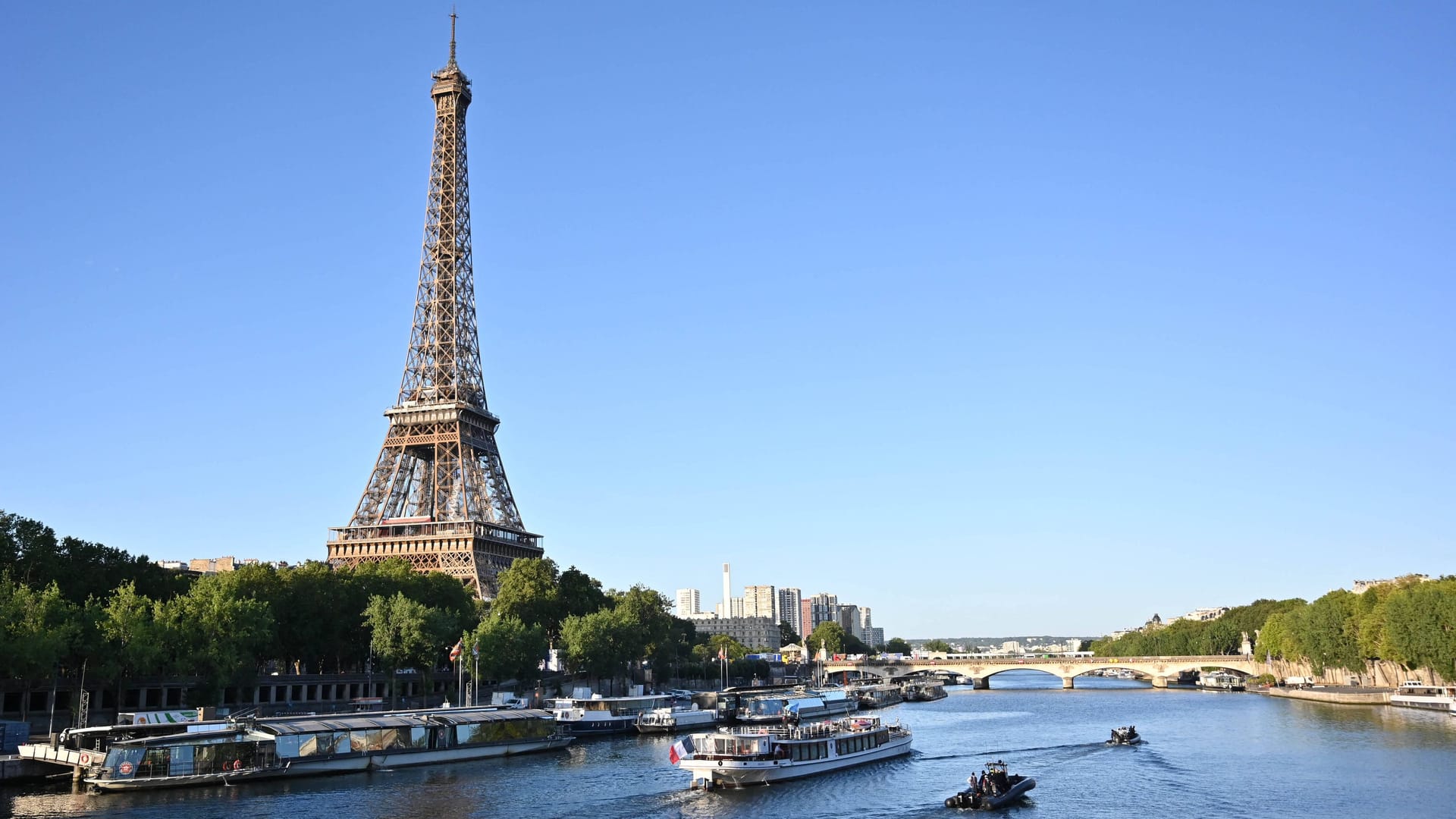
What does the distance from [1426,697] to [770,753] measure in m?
74.0

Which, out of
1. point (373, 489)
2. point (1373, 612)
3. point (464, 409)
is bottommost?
point (1373, 612)

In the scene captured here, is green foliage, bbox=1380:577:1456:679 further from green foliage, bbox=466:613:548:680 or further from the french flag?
green foliage, bbox=466:613:548:680

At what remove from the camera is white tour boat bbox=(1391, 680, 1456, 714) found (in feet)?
336

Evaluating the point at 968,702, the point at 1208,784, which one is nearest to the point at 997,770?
the point at 1208,784

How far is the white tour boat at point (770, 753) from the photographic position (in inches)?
2544

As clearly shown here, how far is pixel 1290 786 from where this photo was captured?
6244 cm

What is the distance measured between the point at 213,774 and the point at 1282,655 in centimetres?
14277

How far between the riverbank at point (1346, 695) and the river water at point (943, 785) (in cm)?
1793

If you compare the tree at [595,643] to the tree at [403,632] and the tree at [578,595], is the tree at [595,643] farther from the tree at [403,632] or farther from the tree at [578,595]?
the tree at [403,632]

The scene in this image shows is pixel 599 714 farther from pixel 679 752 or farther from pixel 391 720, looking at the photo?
pixel 679 752

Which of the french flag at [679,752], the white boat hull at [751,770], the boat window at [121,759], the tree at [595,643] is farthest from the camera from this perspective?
the tree at [595,643]

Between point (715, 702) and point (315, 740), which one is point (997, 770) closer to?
point (315, 740)

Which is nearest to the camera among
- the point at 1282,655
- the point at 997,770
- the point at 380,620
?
the point at 997,770

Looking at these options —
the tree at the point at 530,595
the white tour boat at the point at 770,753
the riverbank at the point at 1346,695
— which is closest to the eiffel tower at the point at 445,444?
the tree at the point at 530,595
